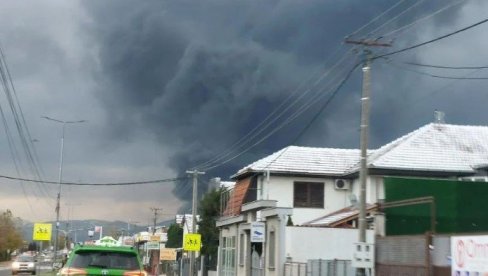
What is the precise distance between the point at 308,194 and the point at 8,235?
102559 millimetres

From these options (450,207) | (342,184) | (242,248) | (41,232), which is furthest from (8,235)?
(450,207)

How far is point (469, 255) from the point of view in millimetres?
16297

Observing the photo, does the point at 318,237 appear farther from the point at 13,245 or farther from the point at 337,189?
the point at 13,245

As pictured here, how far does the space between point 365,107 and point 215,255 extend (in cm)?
4373

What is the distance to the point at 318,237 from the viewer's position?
106ft

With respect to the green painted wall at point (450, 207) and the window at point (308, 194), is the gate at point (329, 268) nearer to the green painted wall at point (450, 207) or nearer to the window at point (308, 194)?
the green painted wall at point (450, 207)

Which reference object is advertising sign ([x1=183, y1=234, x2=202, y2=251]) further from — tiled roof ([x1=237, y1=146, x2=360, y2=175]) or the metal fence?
the metal fence

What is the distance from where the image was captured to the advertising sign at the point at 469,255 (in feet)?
51.3

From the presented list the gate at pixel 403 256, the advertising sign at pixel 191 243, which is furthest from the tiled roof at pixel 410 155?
the gate at pixel 403 256

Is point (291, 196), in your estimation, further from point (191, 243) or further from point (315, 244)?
point (315, 244)

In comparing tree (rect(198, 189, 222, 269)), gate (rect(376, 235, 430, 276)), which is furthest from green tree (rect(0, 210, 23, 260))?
gate (rect(376, 235, 430, 276))

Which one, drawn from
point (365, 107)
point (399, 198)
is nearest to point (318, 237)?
point (399, 198)

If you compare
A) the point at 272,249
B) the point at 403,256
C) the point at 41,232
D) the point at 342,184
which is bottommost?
the point at 403,256

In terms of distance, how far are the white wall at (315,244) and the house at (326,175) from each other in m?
3.24
